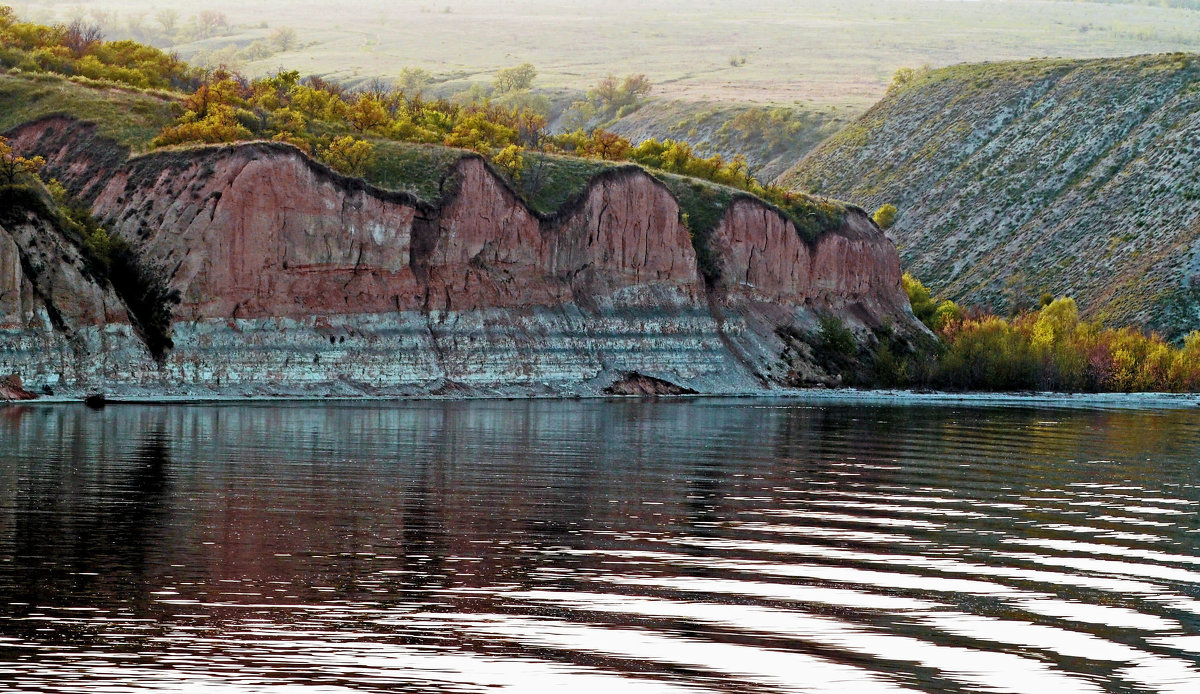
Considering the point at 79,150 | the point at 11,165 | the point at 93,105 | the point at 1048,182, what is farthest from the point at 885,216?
the point at 11,165

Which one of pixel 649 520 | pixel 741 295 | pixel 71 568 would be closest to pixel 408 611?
pixel 71 568

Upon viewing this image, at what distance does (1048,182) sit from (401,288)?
295 ft

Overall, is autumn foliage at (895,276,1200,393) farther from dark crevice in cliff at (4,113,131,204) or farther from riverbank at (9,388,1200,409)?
dark crevice in cliff at (4,113,131,204)

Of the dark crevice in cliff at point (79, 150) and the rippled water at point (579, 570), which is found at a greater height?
the dark crevice in cliff at point (79, 150)

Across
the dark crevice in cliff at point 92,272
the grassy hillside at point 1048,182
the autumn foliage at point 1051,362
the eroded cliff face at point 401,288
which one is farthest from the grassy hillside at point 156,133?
the grassy hillside at point 1048,182

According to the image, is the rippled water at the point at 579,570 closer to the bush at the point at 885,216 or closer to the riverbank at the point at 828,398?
the riverbank at the point at 828,398

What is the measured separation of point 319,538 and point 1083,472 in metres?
23.4

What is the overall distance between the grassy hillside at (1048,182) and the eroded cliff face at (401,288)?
162ft

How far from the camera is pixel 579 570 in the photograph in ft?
Answer: 72.5

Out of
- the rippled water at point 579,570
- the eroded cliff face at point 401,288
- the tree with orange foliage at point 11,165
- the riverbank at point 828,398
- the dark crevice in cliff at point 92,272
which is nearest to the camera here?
the rippled water at point 579,570

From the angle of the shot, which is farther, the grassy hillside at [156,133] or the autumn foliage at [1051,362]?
the autumn foliage at [1051,362]

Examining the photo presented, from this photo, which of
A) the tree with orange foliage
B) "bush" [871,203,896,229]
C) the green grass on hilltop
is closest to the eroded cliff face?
the green grass on hilltop

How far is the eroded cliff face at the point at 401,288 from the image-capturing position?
70750 millimetres

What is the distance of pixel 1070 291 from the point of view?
134 meters
